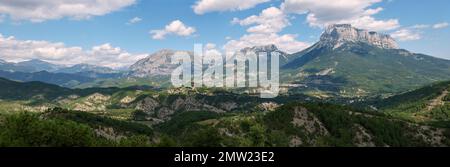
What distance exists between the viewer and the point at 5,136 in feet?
402

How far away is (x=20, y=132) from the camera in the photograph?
132250 millimetres
